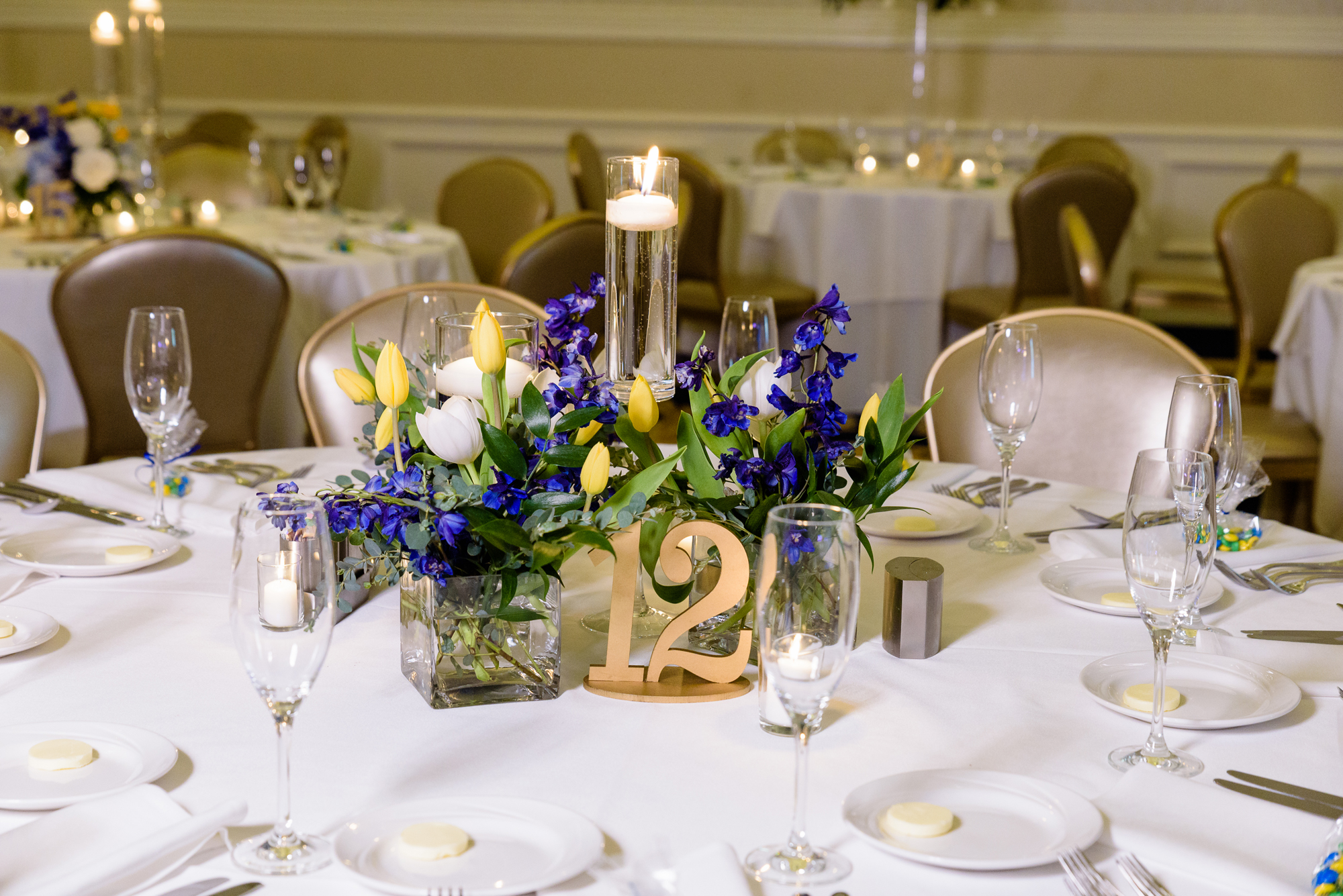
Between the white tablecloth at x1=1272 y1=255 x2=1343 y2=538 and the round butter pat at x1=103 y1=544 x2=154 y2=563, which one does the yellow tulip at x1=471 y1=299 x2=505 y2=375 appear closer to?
the round butter pat at x1=103 y1=544 x2=154 y2=563

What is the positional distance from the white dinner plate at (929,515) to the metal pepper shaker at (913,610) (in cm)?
32

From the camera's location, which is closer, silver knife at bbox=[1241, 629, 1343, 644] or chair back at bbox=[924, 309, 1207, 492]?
silver knife at bbox=[1241, 629, 1343, 644]

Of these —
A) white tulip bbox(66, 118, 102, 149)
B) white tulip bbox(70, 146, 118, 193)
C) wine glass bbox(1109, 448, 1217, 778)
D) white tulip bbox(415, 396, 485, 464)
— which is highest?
white tulip bbox(66, 118, 102, 149)

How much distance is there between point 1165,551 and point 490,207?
12.8 ft

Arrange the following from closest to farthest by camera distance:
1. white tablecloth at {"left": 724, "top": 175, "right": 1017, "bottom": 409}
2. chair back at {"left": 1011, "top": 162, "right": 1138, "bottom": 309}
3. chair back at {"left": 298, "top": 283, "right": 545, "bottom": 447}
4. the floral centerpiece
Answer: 1. chair back at {"left": 298, "top": 283, "right": 545, "bottom": 447}
2. the floral centerpiece
3. chair back at {"left": 1011, "top": 162, "right": 1138, "bottom": 309}
4. white tablecloth at {"left": 724, "top": 175, "right": 1017, "bottom": 409}

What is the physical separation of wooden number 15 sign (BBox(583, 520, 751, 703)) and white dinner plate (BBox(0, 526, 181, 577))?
0.57 meters

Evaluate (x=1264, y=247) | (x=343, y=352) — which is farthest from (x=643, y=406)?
(x=1264, y=247)

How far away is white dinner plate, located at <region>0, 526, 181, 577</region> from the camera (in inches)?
53.8

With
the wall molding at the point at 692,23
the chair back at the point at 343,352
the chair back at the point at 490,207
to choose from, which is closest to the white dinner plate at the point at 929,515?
the chair back at the point at 343,352

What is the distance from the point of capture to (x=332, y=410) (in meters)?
2.20

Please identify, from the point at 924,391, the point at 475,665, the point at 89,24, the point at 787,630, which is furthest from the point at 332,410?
the point at 89,24

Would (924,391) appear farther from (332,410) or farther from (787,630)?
(787,630)

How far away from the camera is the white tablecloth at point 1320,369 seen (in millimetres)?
3055

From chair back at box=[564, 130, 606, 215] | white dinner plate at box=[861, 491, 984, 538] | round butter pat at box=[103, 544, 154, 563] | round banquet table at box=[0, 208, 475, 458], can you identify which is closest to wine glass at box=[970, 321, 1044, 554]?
white dinner plate at box=[861, 491, 984, 538]
